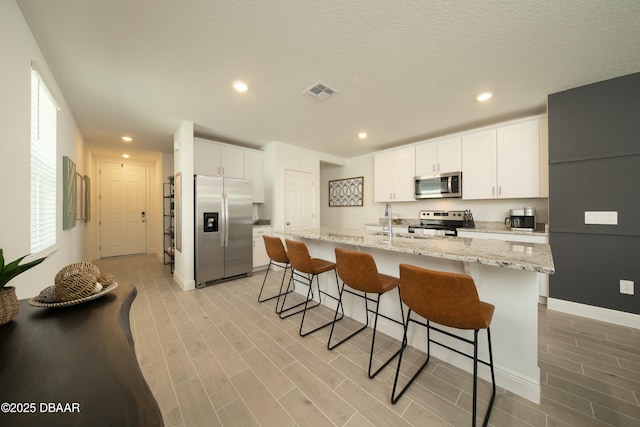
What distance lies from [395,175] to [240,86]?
126 inches

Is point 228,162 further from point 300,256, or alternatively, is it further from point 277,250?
point 300,256

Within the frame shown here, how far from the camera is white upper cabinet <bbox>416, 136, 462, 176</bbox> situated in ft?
12.1

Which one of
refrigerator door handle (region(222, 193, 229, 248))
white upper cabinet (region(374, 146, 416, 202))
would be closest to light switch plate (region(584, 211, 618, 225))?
white upper cabinet (region(374, 146, 416, 202))

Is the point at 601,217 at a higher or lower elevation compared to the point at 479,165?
lower

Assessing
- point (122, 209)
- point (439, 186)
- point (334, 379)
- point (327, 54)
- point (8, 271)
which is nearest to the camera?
point (8, 271)

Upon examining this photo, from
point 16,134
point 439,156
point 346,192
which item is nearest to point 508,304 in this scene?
point 439,156

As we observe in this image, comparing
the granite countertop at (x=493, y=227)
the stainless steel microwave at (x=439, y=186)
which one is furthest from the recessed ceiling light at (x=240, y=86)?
the granite countertop at (x=493, y=227)

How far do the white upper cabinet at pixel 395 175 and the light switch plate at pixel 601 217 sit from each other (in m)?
2.16

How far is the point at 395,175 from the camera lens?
446 cm

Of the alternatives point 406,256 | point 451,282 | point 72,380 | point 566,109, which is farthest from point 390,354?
point 566,109

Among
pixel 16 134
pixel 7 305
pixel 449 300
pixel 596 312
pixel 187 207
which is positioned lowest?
pixel 596 312

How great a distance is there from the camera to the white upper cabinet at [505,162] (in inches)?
118

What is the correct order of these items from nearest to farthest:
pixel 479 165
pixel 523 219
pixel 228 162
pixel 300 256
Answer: pixel 300 256, pixel 523 219, pixel 479 165, pixel 228 162

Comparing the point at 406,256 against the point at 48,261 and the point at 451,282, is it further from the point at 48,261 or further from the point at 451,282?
the point at 48,261
